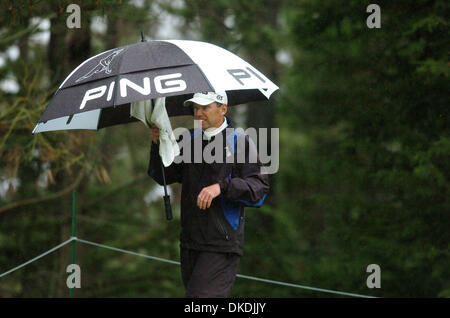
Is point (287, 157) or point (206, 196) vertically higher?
point (287, 157)

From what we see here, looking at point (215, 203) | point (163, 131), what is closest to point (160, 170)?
point (163, 131)

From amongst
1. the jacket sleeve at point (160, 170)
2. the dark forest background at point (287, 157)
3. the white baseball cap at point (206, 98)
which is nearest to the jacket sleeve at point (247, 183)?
the white baseball cap at point (206, 98)

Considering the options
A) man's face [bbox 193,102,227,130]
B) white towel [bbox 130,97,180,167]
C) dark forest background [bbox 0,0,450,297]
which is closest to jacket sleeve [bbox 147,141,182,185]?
white towel [bbox 130,97,180,167]

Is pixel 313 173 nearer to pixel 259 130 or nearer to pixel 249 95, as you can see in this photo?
pixel 259 130

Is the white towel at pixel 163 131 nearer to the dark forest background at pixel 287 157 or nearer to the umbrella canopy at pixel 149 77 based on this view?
the umbrella canopy at pixel 149 77

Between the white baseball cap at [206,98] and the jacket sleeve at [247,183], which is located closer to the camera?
the jacket sleeve at [247,183]

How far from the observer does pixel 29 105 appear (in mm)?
6516

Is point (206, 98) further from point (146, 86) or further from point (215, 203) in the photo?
point (215, 203)

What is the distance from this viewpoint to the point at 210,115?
3.57 meters

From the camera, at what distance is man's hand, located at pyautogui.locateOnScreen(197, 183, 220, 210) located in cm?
330

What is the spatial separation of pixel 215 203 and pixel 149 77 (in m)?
0.79

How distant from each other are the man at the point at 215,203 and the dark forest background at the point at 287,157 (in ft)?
7.31

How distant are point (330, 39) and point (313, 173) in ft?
7.93

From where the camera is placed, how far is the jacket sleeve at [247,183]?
11.0 ft
